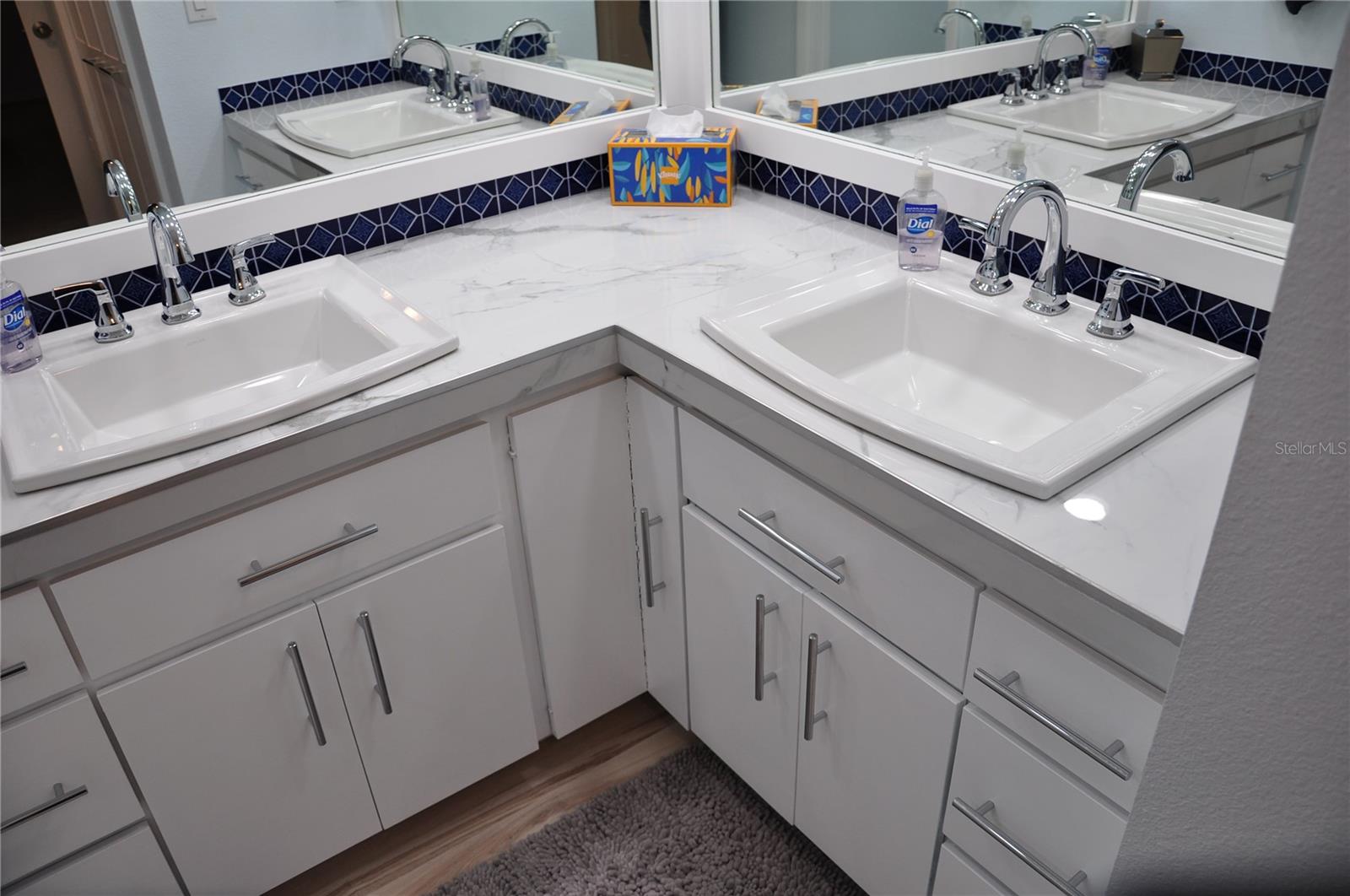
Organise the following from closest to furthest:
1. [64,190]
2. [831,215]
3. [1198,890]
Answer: [1198,890] < [64,190] < [831,215]

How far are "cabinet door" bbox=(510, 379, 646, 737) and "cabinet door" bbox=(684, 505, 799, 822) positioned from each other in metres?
0.15

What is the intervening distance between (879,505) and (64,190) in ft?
4.09

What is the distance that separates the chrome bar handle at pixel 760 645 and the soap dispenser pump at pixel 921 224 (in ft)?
1.88

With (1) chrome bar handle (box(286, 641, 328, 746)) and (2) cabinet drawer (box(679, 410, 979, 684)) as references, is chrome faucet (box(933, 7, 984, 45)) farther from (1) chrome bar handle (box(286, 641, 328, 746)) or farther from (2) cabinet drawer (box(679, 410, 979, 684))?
(1) chrome bar handle (box(286, 641, 328, 746))

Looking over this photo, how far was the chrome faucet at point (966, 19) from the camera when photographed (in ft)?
5.12

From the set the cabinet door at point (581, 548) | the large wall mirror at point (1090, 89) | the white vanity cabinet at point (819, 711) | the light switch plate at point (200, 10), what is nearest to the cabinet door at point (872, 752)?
the white vanity cabinet at point (819, 711)

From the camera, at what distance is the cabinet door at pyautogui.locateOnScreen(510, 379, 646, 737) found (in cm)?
154

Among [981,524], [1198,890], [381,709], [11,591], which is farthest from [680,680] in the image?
[1198,890]

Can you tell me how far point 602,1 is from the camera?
76.4 inches

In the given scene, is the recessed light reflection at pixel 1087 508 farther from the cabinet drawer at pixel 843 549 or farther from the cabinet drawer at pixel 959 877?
the cabinet drawer at pixel 959 877

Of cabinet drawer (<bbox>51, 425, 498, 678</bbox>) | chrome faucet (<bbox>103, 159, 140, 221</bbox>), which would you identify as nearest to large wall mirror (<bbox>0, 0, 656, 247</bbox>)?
chrome faucet (<bbox>103, 159, 140, 221</bbox>)

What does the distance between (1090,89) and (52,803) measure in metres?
1.66

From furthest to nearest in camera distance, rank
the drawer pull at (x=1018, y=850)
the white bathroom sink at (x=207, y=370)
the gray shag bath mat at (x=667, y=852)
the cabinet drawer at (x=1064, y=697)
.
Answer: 1. the gray shag bath mat at (x=667, y=852)
2. the white bathroom sink at (x=207, y=370)
3. the drawer pull at (x=1018, y=850)
4. the cabinet drawer at (x=1064, y=697)

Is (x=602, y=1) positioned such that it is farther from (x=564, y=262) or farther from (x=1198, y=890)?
(x=1198, y=890)
